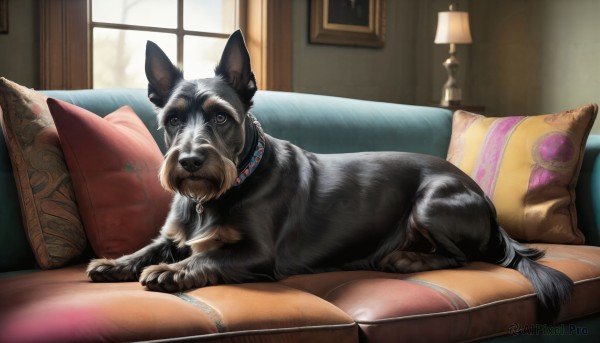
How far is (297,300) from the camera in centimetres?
175

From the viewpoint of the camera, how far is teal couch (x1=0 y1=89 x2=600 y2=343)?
150 cm

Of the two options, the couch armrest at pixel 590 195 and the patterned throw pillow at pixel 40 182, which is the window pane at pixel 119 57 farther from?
the couch armrest at pixel 590 195

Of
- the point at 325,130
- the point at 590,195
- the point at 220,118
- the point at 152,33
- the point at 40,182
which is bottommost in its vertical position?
the point at 590,195

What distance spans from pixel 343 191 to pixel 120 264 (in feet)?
2.52

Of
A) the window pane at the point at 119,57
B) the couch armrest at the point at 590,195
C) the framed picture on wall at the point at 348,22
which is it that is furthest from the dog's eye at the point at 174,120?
the framed picture on wall at the point at 348,22

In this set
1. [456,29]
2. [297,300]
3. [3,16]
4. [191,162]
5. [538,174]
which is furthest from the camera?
[456,29]

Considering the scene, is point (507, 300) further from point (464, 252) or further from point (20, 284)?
point (20, 284)

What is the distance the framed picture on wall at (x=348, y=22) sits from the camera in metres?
5.52

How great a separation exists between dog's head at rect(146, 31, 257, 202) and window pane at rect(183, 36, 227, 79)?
2917 mm

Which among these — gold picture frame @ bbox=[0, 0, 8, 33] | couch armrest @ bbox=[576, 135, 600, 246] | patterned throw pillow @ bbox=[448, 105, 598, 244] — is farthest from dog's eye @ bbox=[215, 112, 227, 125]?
gold picture frame @ bbox=[0, 0, 8, 33]

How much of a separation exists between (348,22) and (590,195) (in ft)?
10.9

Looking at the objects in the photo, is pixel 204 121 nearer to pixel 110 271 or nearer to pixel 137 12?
pixel 110 271

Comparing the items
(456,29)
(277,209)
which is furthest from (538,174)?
(456,29)

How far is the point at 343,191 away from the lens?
232cm
